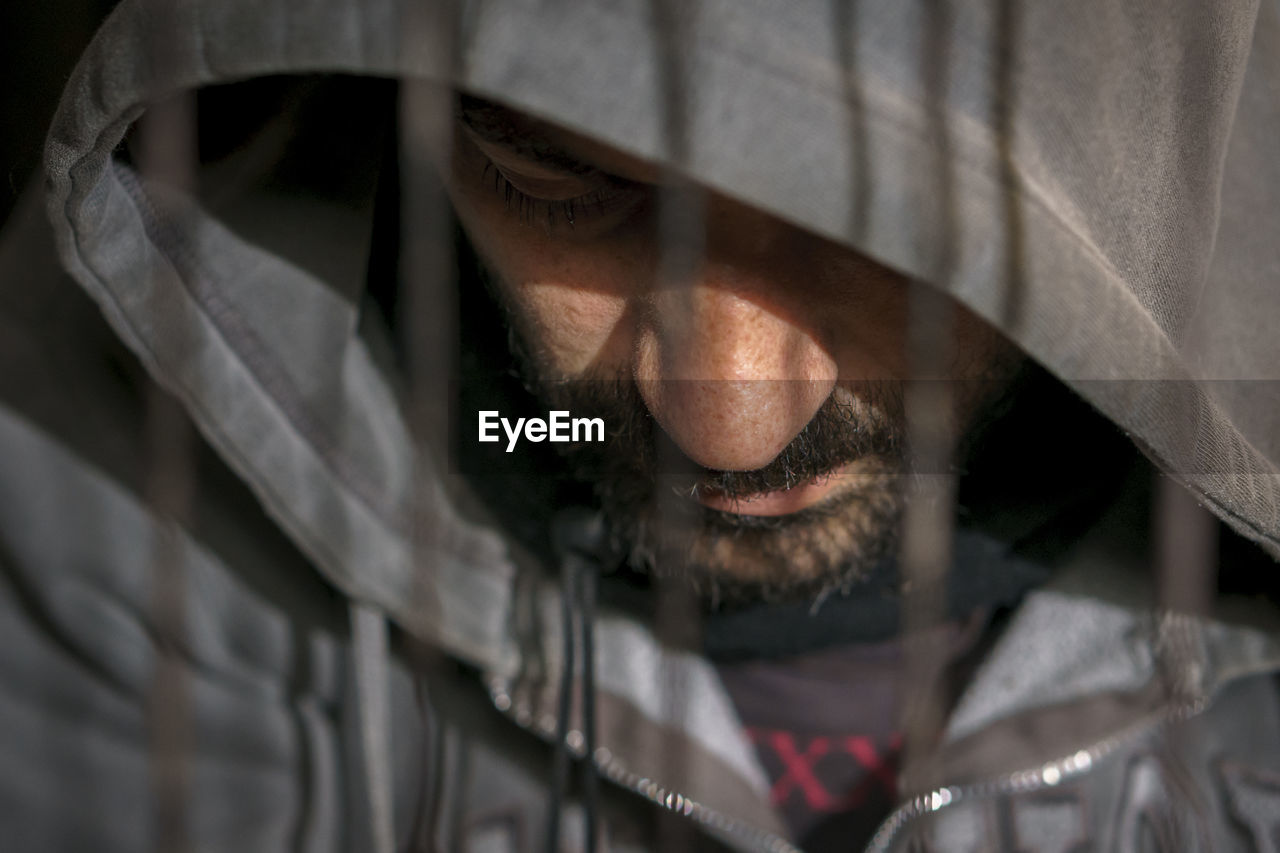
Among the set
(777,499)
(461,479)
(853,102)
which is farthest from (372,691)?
(853,102)

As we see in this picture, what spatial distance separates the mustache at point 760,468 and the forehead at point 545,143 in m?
0.09

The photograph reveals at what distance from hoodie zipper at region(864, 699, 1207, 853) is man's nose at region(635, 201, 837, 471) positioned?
0.60ft

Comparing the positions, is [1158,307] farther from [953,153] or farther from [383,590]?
[383,590]

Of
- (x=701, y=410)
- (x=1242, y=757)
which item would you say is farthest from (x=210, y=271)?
(x=1242, y=757)

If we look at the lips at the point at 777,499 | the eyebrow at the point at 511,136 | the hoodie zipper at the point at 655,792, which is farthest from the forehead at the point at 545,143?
the hoodie zipper at the point at 655,792

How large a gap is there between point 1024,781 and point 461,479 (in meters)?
0.28

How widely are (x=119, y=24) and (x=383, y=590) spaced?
9.5 inches

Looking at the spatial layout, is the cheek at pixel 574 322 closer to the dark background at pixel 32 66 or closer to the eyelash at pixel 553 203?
the eyelash at pixel 553 203

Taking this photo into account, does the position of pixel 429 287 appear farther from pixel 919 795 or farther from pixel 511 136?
pixel 919 795

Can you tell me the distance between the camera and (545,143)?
0.32m

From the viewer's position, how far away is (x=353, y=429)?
43cm

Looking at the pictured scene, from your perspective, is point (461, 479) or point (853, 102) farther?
point (461, 479)

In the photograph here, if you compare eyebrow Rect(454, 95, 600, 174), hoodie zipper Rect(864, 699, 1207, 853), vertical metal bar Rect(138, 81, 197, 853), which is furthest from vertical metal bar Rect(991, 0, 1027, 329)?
vertical metal bar Rect(138, 81, 197, 853)

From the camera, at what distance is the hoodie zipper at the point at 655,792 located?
439 mm
